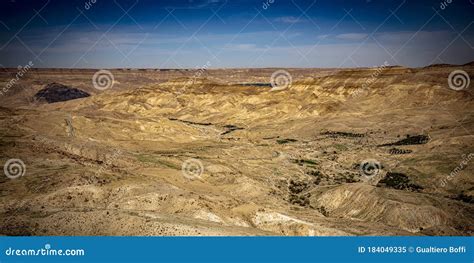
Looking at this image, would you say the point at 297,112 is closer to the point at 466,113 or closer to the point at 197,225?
the point at 466,113

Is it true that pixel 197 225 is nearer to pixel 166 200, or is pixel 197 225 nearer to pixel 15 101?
pixel 166 200

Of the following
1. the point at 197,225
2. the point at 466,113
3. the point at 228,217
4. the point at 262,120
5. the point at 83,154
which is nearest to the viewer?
the point at 197,225

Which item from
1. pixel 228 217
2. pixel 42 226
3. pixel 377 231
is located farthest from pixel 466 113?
pixel 42 226

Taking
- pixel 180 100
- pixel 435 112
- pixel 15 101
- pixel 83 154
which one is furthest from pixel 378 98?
pixel 15 101

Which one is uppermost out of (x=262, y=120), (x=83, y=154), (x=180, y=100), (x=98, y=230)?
(x=180, y=100)

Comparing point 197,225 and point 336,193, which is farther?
point 336,193

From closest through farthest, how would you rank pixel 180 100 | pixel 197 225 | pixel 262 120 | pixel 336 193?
pixel 197 225
pixel 336 193
pixel 262 120
pixel 180 100

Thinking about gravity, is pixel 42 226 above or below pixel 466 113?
below
